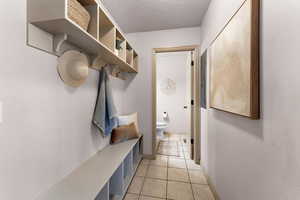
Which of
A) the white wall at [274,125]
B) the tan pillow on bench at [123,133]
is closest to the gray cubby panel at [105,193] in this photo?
the tan pillow on bench at [123,133]

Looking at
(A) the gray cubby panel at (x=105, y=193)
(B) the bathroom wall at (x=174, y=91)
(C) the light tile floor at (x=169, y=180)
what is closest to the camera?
(A) the gray cubby panel at (x=105, y=193)

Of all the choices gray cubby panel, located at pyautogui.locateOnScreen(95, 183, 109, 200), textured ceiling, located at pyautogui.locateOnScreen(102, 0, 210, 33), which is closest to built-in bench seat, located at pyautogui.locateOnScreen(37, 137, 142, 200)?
gray cubby panel, located at pyautogui.locateOnScreen(95, 183, 109, 200)

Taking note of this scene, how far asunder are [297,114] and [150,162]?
2233 mm

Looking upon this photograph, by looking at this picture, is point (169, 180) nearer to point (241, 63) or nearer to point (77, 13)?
point (241, 63)

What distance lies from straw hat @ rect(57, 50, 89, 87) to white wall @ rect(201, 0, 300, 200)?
1369mm

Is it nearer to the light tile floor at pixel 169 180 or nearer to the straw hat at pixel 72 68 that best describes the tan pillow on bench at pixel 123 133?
the light tile floor at pixel 169 180

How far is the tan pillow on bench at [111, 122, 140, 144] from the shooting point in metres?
1.98

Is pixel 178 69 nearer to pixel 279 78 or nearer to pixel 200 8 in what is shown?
pixel 200 8

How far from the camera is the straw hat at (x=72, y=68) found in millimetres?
1107

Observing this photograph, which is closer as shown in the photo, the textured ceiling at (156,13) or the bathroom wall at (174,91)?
the textured ceiling at (156,13)

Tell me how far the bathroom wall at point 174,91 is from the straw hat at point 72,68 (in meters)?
3.15

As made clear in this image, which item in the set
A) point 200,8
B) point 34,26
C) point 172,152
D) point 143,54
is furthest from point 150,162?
point 200,8

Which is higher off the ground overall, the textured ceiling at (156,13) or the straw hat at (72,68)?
the textured ceiling at (156,13)

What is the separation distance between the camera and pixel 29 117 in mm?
864
